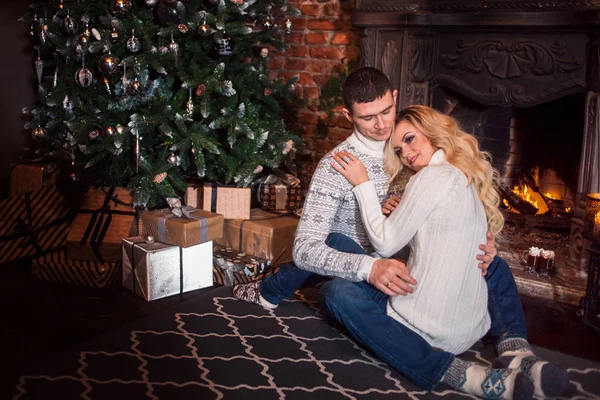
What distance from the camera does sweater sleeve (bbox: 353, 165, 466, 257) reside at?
6.88ft

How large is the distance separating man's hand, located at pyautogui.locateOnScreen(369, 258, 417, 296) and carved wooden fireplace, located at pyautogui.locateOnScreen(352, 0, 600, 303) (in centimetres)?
129

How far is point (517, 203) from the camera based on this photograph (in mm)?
3785

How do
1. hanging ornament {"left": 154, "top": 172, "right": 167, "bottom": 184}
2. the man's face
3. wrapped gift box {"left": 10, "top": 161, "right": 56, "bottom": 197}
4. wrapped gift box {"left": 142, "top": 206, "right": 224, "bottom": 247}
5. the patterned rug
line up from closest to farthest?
the patterned rug → the man's face → wrapped gift box {"left": 142, "top": 206, "right": 224, "bottom": 247} → hanging ornament {"left": 154, "top": 172, "right": 167, "bottom": 184} → wrapped gift box {"left": 10, "top": 161, "right": 56, "bottom": 197}

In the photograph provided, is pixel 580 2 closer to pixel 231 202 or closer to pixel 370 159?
pixel 370 159

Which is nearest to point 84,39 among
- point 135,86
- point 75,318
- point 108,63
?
point 108,63

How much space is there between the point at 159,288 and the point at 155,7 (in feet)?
5.08

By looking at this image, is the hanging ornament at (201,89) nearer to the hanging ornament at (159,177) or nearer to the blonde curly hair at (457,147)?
the hanging ornament at (159,177)

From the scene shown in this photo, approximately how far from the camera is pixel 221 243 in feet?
11.2

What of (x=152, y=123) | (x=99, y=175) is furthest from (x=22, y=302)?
(x=152, y=123)

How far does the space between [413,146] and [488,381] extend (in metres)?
0.87

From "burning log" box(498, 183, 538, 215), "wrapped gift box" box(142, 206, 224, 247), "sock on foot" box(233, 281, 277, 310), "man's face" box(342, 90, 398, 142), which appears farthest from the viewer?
"burning log" box(498, 183, 538, 215)

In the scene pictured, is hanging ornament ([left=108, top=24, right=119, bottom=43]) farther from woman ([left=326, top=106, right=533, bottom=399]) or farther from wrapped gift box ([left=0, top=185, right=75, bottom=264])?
woman ([left=326, top=106, right=533, bottom=399])

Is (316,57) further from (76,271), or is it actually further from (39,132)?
(76,271)

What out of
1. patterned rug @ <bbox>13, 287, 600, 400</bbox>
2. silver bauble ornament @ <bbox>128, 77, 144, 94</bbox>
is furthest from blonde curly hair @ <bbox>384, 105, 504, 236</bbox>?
silver bauble ornament @ <bbox>128, 77, 144, 94</bbox>
